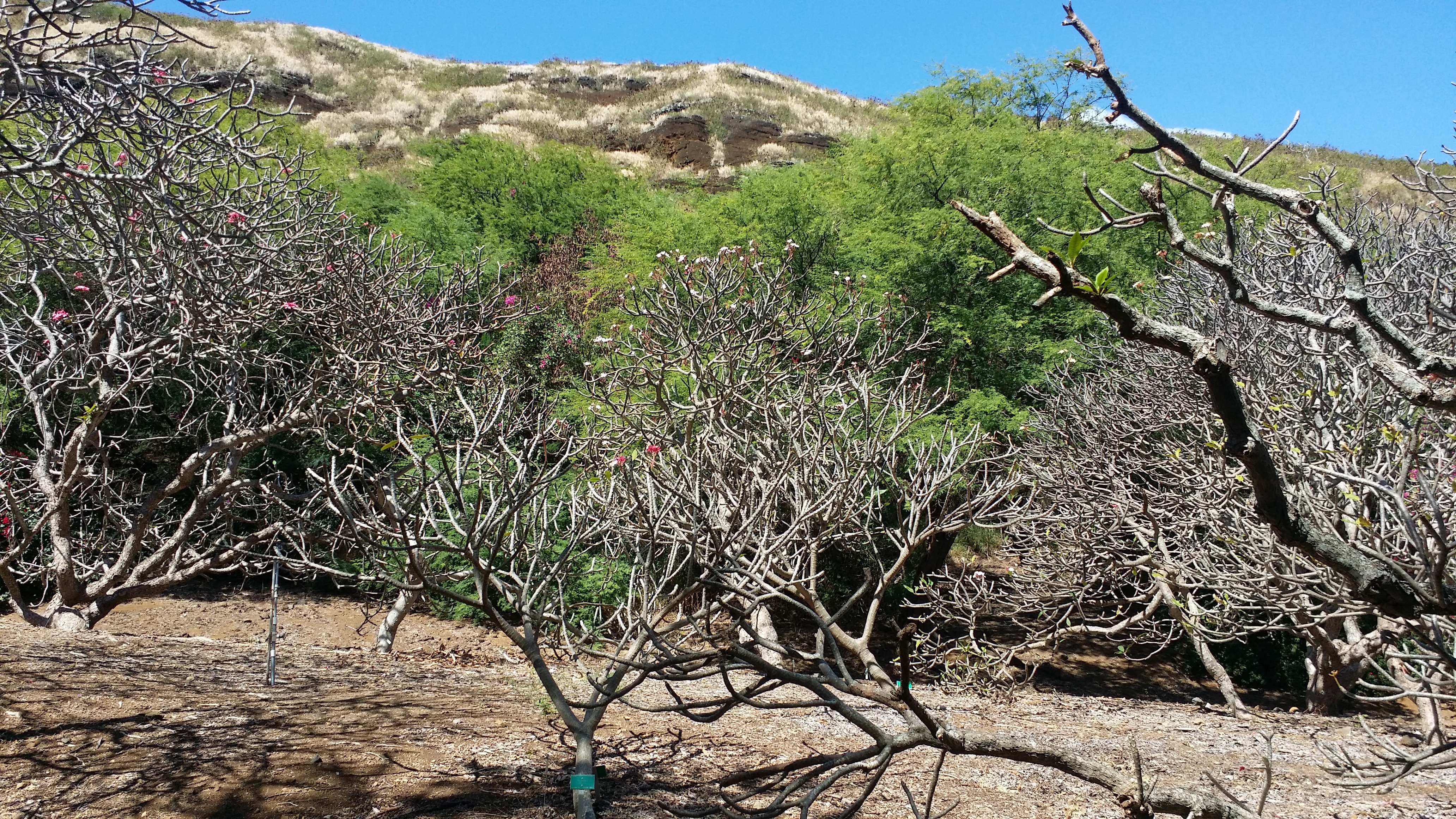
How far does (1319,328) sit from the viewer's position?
2.14 meters

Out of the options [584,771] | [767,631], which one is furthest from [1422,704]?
[584,771]

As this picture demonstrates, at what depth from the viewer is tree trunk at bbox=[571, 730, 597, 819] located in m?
3.41

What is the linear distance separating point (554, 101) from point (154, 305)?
53.7m

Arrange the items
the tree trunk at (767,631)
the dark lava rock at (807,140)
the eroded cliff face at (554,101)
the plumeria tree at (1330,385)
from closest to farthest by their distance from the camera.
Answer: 1. the plumeria tree at (1330,385)
2. the tree trunk at (767,631)
3. the eroded cliff face at (554,101)
4. the dark lava rock at (807,140)

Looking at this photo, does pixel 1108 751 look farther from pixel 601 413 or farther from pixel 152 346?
pixel 152 346

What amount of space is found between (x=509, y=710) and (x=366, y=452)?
729 cm

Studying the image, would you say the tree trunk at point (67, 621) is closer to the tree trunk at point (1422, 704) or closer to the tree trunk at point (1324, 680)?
the tree trunk at point (1422, 704)

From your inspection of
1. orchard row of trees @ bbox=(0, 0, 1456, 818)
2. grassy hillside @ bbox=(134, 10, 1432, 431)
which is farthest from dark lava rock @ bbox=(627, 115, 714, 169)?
orchard row of trees @ bbox=(0, 0, 1456, 818)

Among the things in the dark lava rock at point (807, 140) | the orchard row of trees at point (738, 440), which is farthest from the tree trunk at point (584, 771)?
the dark lava rock at point (807, 140)

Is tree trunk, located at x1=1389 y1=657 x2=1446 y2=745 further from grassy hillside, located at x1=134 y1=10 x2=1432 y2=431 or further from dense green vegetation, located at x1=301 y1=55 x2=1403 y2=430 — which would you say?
dense green vegetation, located at x1=301 y1=55 x2=1403 y2=430

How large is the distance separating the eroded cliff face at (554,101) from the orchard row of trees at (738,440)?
3200 centimetres

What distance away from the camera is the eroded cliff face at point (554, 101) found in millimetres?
46938

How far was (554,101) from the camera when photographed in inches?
2234

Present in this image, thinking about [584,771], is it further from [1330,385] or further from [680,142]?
[680,142]
